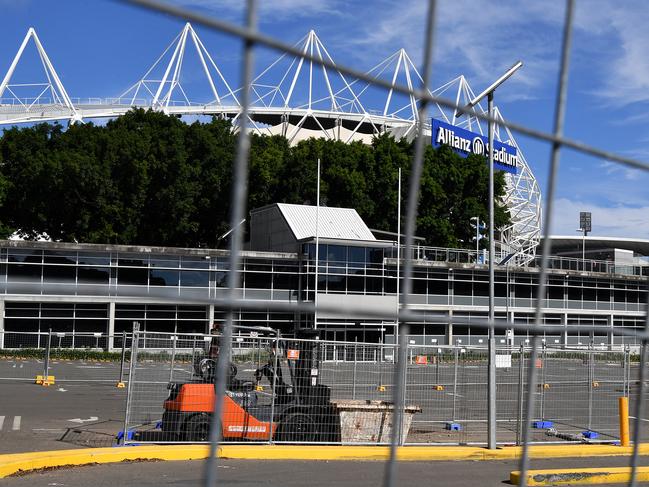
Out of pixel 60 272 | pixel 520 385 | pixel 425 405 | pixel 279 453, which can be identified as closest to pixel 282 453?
pixel 279 453

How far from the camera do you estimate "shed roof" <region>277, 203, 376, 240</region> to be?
44.1m

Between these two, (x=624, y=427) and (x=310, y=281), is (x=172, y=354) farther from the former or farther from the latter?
(x=310, y=281)

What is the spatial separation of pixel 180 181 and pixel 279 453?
40.2 metres

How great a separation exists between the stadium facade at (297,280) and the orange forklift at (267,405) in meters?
23.0

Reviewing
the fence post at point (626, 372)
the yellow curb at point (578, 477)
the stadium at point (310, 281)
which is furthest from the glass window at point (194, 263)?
the yellow curb at point (578, 477)

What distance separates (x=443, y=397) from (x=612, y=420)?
3.20 m

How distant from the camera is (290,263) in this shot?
44.1 metres

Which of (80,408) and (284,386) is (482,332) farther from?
(284,386)

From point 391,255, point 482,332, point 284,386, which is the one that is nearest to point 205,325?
point 391,255

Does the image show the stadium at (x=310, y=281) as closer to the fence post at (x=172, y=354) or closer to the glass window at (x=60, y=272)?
the glass window at (x=60, y=272)

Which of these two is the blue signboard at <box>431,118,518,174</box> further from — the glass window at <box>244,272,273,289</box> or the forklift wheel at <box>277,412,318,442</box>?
→ the glass window at <box>244,272,273,289</box>

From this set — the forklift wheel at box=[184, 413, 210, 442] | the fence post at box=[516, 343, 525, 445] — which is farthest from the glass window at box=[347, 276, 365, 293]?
the forklift wheel at box=[184, 413, 210, 442]

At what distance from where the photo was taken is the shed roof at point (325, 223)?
4412cm

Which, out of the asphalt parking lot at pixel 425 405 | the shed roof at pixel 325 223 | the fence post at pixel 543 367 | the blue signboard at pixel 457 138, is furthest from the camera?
the shed roof at pixel 325 223
